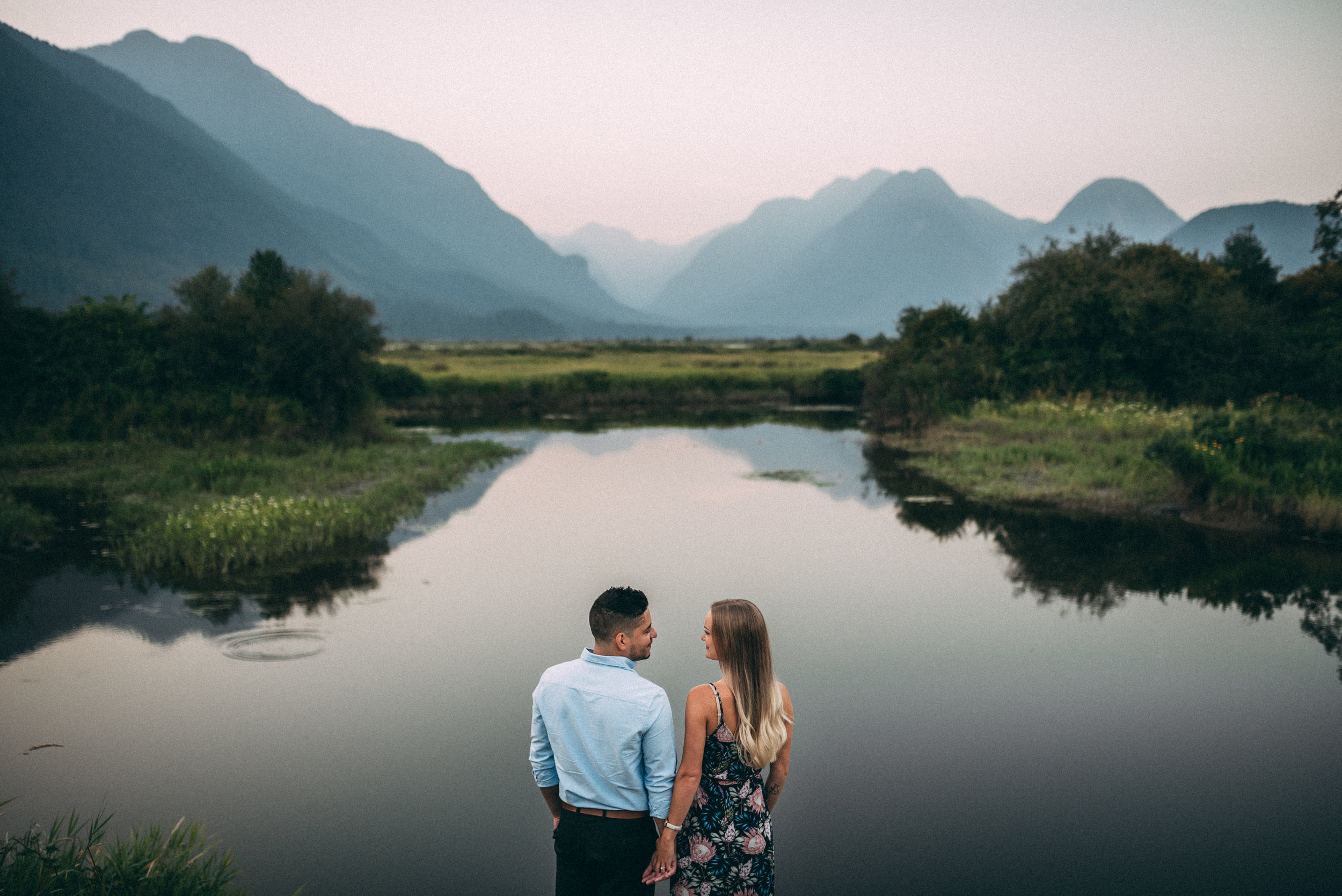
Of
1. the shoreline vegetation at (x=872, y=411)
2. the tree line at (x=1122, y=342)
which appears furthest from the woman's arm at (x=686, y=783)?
the tree line at (x=1122, y=342)

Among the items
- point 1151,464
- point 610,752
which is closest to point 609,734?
point 610,752

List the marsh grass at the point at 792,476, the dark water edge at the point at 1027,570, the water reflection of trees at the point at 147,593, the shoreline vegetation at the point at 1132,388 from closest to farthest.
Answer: the water reflection of trees at the point at 147,593
the dark water edge at the point at 1027,570
the shoreline vegetation at the point at 1132,388
the marsh grass at the point at 792,476

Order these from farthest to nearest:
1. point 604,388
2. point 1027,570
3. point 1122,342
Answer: point 604,388
point 1122,342
point 1027,570

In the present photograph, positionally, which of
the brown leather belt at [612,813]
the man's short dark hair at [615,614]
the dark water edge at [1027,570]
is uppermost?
the man's short dark hair at [615,614]

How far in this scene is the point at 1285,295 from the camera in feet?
119

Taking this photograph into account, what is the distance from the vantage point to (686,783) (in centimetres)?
348

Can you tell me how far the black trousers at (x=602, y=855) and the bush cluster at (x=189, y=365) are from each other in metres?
22.6

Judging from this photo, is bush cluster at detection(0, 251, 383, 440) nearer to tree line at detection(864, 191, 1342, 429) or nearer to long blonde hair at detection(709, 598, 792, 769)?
tree line at detection(864, 191, 1342, 429)

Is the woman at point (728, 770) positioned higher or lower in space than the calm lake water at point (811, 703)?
higher

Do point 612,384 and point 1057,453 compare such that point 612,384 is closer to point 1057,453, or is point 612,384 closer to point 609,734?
point 1057,453

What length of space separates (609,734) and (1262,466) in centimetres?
1680

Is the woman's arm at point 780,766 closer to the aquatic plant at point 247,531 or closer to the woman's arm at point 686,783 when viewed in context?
the woman's arm at point 686,783

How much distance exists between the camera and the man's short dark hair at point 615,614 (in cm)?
345

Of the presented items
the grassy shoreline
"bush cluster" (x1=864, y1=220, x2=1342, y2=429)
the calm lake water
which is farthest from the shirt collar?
"bush cluster" (x1=864, y1=220, x2=1342, y2=429)
